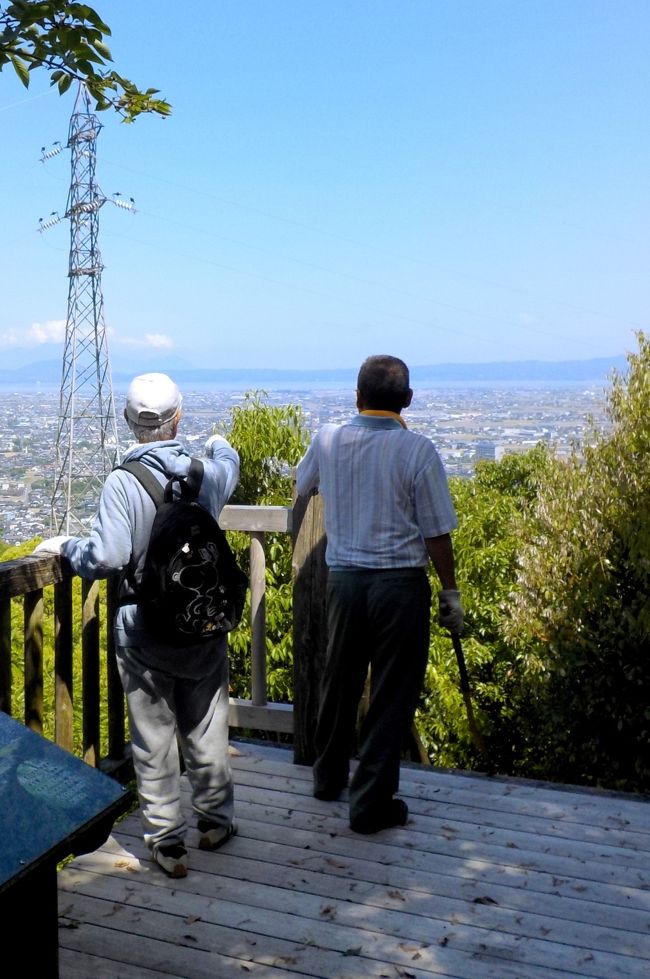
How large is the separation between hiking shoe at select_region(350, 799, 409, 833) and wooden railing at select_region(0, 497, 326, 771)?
674 mm

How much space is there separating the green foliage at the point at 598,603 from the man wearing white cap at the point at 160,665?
5320 mm

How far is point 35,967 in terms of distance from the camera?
5.56 feet

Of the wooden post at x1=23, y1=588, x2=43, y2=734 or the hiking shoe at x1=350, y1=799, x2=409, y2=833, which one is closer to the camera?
the wooden post at x1=23, y1=588, x2=43, y2=734

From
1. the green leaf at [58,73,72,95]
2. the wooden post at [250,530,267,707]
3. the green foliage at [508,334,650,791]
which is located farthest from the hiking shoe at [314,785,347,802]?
the green foliage at [508,334,650,791]

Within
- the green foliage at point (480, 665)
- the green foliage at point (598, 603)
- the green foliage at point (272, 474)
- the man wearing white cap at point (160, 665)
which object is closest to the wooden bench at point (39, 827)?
the man wearing white cap at point (160, 665)

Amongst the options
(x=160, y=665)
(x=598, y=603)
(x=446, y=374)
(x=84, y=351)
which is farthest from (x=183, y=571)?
(x=446, y=374)

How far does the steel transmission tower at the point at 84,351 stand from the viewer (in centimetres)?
3997

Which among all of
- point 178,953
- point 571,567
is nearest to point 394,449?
point 178,953

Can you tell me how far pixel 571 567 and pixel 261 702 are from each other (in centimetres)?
692

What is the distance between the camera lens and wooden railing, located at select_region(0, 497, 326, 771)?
3.34 m

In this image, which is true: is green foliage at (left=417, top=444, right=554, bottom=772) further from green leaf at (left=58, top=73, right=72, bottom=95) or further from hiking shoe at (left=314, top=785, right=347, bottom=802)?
green leaf at (left=58, top=73, right=72, bottom=95)

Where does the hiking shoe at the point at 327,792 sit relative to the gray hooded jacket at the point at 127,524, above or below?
below

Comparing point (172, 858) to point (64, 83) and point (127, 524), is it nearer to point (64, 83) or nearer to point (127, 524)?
point (127, 524)

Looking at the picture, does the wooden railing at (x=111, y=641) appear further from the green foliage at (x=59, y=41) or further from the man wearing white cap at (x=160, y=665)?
the green foliage at (x=59, y=41)
